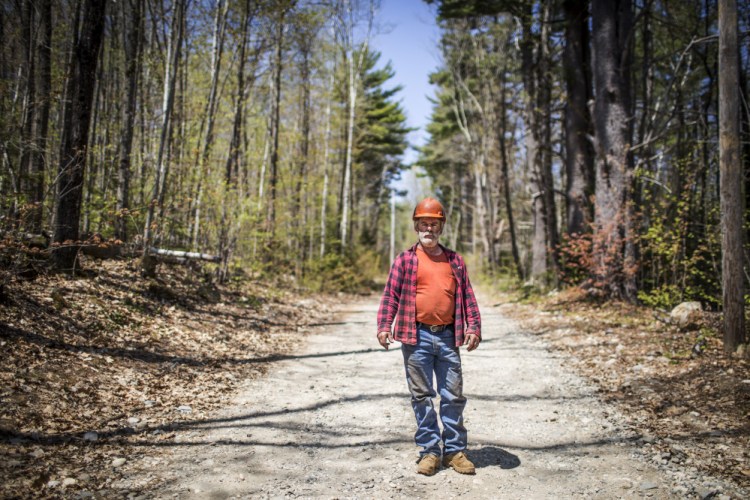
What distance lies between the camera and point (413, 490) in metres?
3.29

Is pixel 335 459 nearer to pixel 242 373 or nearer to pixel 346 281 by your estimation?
pixel 242 373

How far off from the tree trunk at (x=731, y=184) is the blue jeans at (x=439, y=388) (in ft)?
15.2

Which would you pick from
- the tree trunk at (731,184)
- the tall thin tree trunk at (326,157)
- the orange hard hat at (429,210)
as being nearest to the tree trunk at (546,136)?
the tree trunk at (731,184)

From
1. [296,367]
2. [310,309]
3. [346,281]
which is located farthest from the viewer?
[346,281]

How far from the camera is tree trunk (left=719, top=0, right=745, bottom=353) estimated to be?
608 cm

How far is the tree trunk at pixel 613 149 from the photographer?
409 inches

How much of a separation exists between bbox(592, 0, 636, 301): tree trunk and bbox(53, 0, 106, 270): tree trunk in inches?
411

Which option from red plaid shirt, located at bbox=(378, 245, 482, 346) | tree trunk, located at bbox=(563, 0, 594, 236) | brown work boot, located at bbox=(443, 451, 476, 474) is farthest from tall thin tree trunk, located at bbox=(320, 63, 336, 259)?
brown work boot, located at bbox=(443, 451, 476, 474)

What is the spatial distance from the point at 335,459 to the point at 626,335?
624 centimetres

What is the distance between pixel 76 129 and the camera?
771 cm

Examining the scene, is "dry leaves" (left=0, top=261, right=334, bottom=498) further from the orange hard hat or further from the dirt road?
the orange hard hat

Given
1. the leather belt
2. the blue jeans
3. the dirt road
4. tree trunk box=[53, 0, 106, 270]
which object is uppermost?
tree trunk box=[53, 0, 106, 270]

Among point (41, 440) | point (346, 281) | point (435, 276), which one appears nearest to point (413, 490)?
point (435, 276)

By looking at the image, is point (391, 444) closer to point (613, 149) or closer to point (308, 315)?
point (308, 315)
